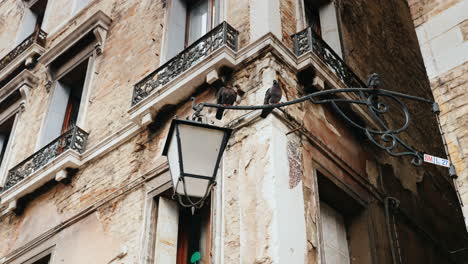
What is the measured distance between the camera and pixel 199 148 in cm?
509

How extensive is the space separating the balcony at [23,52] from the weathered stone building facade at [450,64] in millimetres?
8420

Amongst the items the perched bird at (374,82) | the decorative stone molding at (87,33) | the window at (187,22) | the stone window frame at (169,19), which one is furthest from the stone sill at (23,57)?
the perched bird at (374,82)

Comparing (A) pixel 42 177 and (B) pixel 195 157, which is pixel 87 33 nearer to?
(A) pixel 42 177

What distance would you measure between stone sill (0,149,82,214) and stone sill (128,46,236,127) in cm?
138

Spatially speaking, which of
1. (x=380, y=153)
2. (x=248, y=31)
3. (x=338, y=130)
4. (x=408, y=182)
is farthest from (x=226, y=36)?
(x=408, y=182)

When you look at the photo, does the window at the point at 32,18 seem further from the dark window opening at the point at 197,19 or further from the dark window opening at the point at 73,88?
the dark window opening at the point at 197,19

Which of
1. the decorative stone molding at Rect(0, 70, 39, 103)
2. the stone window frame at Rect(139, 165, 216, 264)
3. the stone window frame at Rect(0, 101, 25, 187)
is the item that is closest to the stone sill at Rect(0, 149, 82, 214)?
the stone window frame at Rect(0, 101, 25, 187)

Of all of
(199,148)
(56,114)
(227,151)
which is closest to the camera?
(199,148)

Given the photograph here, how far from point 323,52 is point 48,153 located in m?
4.73

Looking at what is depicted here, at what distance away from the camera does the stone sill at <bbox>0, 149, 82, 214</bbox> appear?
905 centimetres

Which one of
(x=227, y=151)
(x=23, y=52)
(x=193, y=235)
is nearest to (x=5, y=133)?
(x=23, y=52)

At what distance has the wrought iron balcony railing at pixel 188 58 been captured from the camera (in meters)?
7.82

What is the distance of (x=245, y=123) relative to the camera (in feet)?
22.9

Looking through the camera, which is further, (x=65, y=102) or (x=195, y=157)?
(x=65, y=102)
